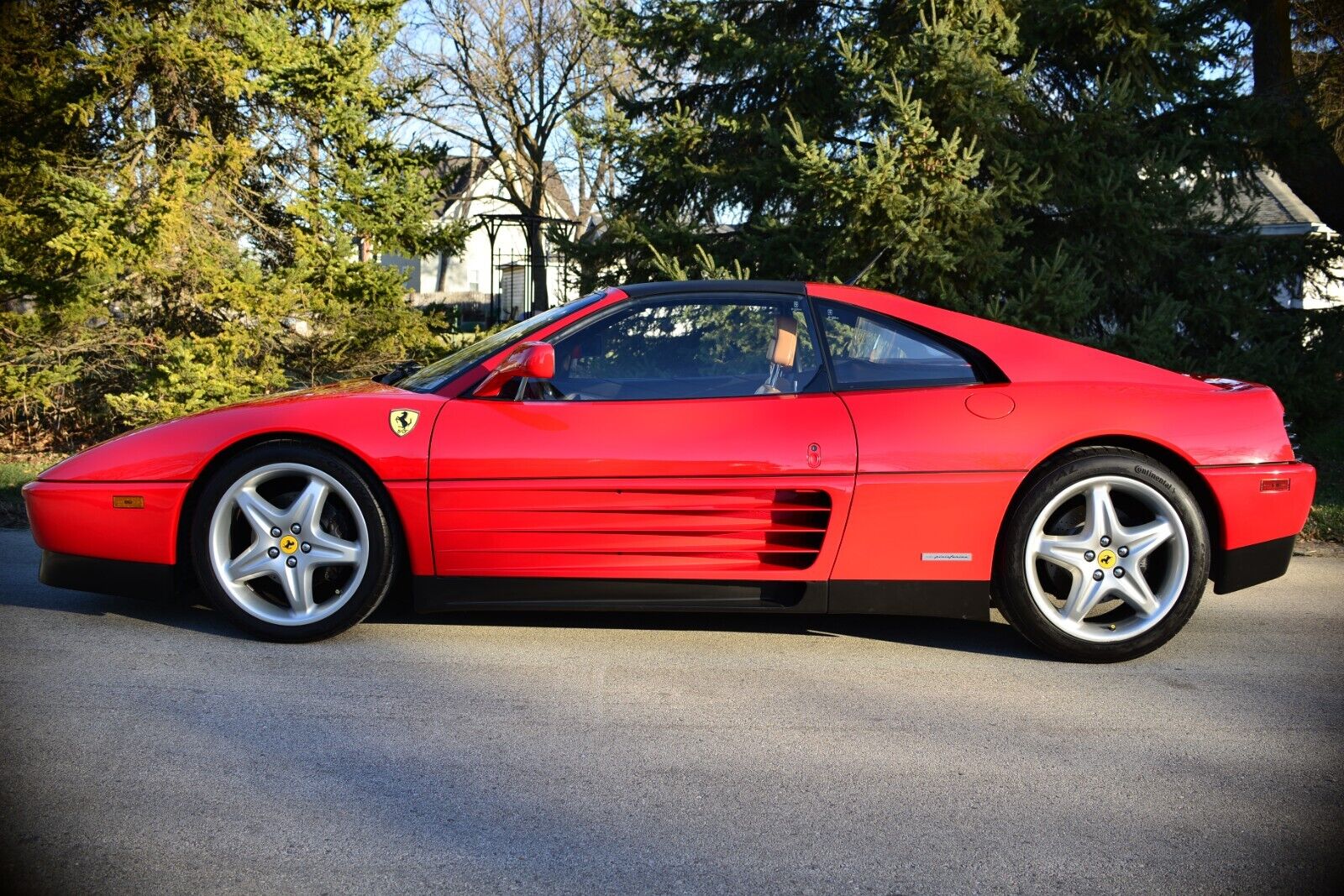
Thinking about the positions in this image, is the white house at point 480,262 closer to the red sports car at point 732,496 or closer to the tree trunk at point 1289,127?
the tree trunk at point 1289,127

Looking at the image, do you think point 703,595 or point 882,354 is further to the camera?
point 882,354

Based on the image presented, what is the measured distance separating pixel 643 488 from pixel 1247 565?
2199mm

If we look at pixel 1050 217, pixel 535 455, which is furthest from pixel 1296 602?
pixel 1050 217

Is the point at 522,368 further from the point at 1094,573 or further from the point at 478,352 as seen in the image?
the point at 1094,573

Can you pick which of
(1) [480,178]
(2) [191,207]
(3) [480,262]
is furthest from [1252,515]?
(3) [480,262]

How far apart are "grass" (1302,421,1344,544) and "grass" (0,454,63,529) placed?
714 centimetres

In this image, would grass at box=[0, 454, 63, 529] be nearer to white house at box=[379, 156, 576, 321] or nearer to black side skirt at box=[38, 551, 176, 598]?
black side skirt at box=[38, 551, 176, 598]

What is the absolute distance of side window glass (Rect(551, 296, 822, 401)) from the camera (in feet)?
13.7

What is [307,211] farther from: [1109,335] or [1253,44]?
[1253,44]

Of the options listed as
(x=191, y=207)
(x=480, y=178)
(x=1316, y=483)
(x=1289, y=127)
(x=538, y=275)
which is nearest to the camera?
(x=1316, y=483)

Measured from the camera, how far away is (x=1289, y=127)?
9547mm

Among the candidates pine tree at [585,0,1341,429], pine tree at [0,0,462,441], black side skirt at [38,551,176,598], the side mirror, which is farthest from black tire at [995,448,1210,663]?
pine tree at [0,0,462,441]

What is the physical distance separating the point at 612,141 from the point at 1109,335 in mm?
4531

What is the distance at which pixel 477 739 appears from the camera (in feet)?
10.4
